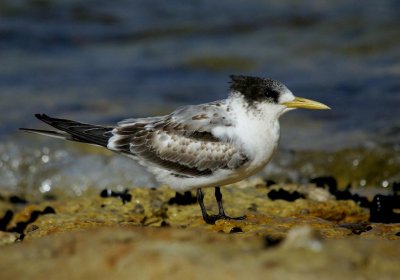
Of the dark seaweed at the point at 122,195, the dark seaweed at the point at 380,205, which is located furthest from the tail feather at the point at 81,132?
the dark seaweed at the point at 380,205

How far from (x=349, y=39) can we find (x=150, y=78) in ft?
13.6

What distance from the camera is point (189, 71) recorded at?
1442 centimetres

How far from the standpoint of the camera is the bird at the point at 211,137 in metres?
5.71

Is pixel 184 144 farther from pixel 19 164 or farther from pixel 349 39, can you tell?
pixel 349 39

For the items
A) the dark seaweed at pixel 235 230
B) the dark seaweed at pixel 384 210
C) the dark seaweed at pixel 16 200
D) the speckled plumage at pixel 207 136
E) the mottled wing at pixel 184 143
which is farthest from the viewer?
the dark seaweed at pixel 16 200

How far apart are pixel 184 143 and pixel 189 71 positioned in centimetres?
836

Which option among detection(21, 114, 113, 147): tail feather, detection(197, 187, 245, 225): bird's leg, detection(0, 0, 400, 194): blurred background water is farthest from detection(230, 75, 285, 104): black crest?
detection(0, 0, 400, 194): blurred background water

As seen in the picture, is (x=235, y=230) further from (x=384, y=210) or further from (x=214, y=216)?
(x=384, y=210)

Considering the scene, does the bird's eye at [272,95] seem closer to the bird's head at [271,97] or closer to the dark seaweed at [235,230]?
the bird's head at [271,97]

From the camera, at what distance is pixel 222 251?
137 inches

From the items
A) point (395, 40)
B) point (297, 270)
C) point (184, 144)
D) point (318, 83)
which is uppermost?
point (395, 40)

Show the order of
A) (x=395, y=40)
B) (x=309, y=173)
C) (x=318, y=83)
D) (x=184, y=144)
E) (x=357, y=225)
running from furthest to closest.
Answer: (x=395, y=40)
(x=318, y=83)
(x=309, y=173)
(x=184, y=144)
(x=357, y=225)

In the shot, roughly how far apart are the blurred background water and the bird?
288cm

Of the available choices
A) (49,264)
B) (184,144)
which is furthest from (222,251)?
(184,144)
